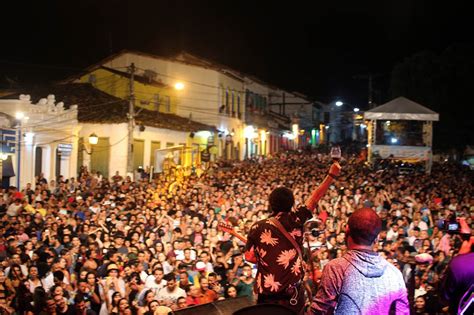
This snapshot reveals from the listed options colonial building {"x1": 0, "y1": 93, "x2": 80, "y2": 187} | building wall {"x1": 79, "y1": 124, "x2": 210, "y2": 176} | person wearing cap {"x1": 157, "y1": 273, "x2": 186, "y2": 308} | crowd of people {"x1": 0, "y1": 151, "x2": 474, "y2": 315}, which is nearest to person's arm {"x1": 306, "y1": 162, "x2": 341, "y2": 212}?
crowd of people {"x1": 0, "y1": 151, "x2": 474, "y2": 315}

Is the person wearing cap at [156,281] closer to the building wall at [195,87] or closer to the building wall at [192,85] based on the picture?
the building wall at [195,87]

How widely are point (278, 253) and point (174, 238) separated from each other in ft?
25.0

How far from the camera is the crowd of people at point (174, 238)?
8.22 metres

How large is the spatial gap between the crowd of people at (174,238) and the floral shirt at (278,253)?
0.27 m

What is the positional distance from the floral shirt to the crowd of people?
267mm

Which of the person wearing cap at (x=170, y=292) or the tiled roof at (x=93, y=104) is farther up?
the tiled roof at (x=93, y=104)

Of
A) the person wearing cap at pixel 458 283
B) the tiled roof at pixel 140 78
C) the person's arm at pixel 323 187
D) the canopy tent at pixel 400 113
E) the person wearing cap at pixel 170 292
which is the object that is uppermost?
the tiled roof at pixel 140 78

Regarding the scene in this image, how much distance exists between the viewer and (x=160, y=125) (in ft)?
93.4

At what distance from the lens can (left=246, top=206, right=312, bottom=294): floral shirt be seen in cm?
430

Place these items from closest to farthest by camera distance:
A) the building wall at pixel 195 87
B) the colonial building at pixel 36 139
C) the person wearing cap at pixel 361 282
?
the person wearing cap at pixel 361 282
the colonial building at pixel 36 139
the building wall at pixel 195 87

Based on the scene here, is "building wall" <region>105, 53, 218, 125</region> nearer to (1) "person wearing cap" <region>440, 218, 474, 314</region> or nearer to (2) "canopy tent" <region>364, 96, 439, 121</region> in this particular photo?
(2) "canopy tent" <region>364, 96, 439, 121</region>

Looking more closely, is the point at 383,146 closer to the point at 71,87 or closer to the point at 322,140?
the point at 71,87

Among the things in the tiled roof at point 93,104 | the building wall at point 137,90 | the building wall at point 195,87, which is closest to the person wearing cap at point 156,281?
the tiled roof at point 93,104

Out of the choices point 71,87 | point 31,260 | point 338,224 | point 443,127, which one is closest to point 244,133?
point 443,127
